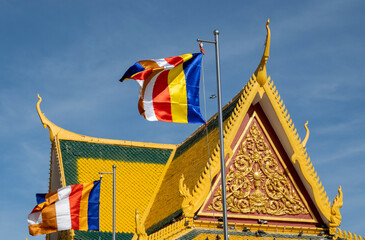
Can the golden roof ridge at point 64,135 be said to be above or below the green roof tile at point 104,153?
above

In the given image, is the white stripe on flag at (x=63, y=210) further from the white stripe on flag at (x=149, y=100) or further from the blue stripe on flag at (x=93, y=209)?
the white stripe on flag at (x=149, y=100)

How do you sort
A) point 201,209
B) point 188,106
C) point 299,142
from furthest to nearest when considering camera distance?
point 299,142, point 201,209, point 188,106

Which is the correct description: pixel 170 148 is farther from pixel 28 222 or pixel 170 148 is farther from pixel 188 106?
pixel 188 106

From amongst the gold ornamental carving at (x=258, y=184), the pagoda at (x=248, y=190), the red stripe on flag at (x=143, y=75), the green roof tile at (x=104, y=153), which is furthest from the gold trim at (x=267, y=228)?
the green roof tile at (x=104, y=153)

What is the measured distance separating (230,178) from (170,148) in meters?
9.03

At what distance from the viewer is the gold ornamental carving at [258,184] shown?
27.3 m

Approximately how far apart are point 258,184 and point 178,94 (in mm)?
5828

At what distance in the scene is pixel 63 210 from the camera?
29.1 metres

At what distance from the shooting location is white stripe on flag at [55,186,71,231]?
28766 millimetres

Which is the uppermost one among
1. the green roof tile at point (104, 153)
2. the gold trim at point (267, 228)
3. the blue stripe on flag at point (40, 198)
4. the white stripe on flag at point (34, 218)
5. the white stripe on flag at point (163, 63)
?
the green roof tile at point (104, 153)

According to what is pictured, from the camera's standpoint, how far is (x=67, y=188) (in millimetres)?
29250

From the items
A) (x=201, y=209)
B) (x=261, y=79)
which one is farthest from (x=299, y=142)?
(x=201, y=209)

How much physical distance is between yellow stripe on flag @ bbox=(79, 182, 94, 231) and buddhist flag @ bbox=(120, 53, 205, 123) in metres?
6.69

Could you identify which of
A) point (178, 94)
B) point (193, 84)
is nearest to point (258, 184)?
point (193, 84)
